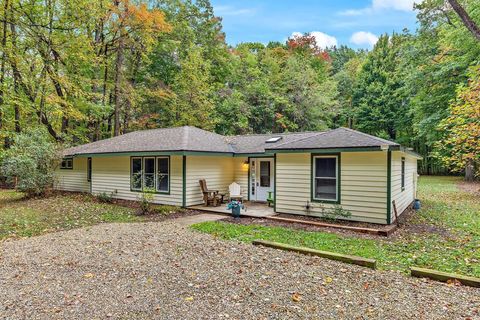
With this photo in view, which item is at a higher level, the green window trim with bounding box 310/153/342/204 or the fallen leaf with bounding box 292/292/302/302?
the green window trim with bounding box 310/153/342/204

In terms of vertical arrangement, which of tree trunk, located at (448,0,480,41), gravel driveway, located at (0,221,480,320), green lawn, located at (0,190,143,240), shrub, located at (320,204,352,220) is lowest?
green lawn, located at (0,190,143,240)

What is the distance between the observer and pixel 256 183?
1244 cm

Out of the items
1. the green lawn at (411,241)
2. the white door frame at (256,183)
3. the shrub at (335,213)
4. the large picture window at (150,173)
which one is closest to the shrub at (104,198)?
the large picture window at (150,173)

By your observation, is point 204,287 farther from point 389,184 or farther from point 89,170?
point 89,170

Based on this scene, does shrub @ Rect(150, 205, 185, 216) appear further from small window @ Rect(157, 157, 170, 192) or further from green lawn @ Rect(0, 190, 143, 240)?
small window @ Rect(157, 157, 170, 192)

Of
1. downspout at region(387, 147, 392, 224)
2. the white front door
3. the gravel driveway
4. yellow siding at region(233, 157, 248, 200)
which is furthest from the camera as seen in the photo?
yellow siding at region(233, 157, 248, 200)

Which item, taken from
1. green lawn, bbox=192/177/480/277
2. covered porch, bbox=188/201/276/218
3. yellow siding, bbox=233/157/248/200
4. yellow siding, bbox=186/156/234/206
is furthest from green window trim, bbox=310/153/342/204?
yellow siding, bbox=186/156/234/206

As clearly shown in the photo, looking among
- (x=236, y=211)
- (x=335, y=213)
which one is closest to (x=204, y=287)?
(x=236, y=211)

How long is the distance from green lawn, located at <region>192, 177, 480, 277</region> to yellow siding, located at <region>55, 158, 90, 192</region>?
399 inches

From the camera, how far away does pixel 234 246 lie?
6031mm

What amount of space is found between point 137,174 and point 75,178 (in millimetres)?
5829

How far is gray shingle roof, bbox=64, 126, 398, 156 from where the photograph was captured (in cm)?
878

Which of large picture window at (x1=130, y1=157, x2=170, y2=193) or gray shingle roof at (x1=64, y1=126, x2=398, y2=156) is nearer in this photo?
gray shingle roof at (x1=64, y1=126, x2=398, y2=156)

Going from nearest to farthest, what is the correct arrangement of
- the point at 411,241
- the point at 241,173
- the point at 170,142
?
the point at 411,241
the point at 170,142
the point at 241,173
